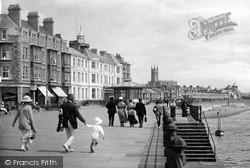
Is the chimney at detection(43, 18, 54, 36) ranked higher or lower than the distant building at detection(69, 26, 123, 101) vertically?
higher

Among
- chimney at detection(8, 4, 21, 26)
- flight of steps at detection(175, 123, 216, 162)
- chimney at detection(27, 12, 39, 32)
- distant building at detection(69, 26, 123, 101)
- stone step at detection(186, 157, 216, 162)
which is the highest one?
chimney at detection(27, 12, 39, 32)

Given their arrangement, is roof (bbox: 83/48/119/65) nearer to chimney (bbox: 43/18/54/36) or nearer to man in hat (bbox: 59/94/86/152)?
chimney (bbox: 43/18/54/36)

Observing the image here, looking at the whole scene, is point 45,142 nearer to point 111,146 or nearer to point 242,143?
point 111,146

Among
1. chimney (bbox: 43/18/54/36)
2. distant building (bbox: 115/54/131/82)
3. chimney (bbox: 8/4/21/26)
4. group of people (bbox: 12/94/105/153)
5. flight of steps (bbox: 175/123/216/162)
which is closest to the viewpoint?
group of people (bbox: 12/94/105/153)

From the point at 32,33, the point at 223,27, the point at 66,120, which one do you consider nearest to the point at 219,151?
the point at 223,27

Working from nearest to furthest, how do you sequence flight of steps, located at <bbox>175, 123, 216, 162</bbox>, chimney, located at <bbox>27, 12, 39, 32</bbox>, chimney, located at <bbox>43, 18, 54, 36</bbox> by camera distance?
flight of steps, located at <bbox>175, 123, 216, 162</bbox> → chimney, located at <bbox>27, 12, 39, 32</bbox> → chimney, located at <bbox>43, 18, 54, 36</bbox>

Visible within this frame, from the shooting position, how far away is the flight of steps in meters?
17.3

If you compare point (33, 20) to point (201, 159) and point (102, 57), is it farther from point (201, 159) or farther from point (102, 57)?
point (201, 159)

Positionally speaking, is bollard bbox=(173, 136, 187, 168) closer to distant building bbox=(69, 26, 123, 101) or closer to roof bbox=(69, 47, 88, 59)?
distant building bbox=(69, 26, 123, 101)

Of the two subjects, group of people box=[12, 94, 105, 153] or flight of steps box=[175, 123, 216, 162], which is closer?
group of people box=[12, 94, 105, 153]

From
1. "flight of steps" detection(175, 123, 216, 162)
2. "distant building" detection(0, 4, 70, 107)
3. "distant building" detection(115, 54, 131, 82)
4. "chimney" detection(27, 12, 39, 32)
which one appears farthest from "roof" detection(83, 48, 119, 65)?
"flight of steps" detection(175, 123, 216, 162)

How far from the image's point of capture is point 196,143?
18.5 metres

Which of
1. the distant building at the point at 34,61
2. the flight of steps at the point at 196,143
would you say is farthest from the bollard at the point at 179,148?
the distant building at the point at 34,61

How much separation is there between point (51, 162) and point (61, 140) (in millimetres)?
7170
